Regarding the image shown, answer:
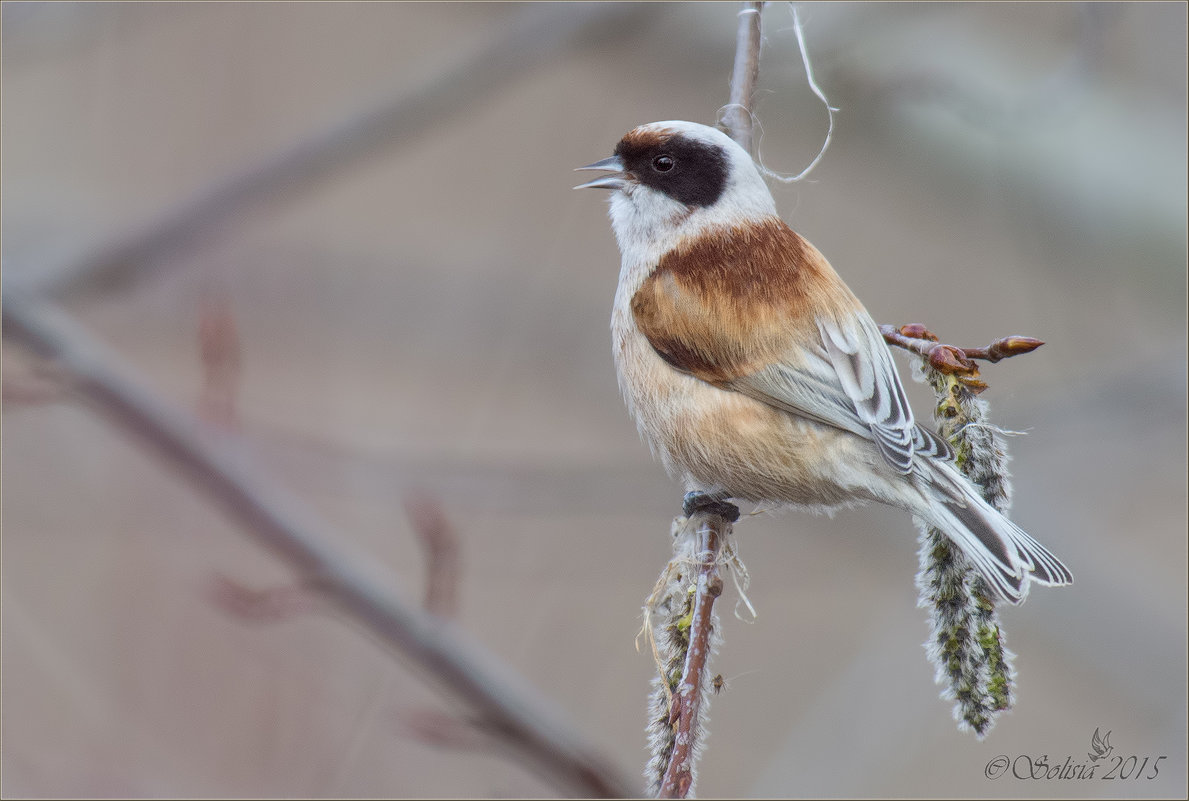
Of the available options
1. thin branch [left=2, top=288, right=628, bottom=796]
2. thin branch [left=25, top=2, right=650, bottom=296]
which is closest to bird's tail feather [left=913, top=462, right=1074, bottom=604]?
thin branch [left=2, top=288, right=628, bottom=796]

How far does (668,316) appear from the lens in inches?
104

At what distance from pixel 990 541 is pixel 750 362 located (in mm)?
748

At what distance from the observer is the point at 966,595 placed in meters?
1.81

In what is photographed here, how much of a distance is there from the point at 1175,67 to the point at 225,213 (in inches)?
164

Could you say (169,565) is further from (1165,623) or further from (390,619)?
(1165,623)

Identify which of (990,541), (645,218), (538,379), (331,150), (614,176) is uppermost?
(538,379)

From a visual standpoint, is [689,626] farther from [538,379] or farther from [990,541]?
[538,379]

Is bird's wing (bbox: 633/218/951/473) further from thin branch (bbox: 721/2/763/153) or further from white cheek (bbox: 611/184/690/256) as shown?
thin branch (bbox: 721/2/763/153)

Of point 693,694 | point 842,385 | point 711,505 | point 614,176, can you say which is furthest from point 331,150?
point 693,694

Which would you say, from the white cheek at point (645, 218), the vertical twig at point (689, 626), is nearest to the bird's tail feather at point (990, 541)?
the vertical twig at point (689, 626)

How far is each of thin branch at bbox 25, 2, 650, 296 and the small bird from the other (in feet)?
2.48

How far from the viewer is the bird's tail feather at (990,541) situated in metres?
1.86

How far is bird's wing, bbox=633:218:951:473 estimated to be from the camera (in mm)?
2451

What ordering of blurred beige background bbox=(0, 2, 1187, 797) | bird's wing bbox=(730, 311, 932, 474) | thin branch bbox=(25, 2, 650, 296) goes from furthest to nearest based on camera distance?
1. blurred beige background bbox=(0, 2, 1187, 797)
2. thin branch bbox=(25, 2, 650, 296)
3. bird's wing bbox=(730, 311, 932, 474)
